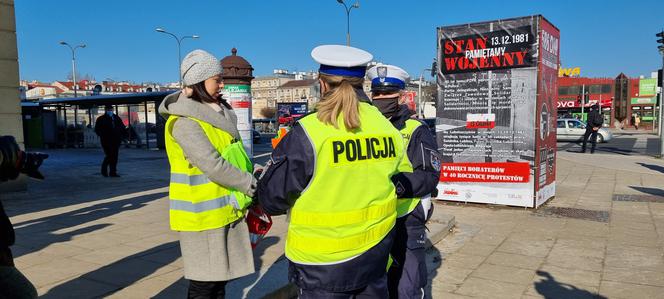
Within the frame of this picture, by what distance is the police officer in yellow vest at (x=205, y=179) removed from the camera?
Answer: 8.29 feet

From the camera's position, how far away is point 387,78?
336 cm

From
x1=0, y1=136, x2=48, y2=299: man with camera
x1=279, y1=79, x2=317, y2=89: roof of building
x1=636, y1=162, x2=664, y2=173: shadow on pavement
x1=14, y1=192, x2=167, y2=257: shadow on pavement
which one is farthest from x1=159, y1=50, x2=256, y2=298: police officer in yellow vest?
x1=279, y1=79, x2=317, y2=89: roof of building

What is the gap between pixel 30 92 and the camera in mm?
90188

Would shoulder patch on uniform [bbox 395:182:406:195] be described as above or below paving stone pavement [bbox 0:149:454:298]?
above

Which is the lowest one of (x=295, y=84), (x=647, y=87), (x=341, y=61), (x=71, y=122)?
(x=71, y=122)

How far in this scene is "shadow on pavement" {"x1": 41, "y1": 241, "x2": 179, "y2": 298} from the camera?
3.90m

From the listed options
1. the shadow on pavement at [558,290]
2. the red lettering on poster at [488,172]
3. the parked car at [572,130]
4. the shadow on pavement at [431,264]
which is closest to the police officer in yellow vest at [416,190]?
the shadow on pavement at [431,264]

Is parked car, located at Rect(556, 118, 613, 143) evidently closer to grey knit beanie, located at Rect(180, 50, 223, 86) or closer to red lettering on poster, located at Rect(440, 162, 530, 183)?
red lettering on poster, located at Rect(440, 162, 530, 183)

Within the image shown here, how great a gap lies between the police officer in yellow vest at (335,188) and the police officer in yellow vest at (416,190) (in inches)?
28.2

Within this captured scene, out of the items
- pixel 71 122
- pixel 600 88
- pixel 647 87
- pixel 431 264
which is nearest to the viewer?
pixel 431 264

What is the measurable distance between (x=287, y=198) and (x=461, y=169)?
21.2ft

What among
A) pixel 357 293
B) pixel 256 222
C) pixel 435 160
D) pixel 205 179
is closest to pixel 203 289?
pixel 256 222

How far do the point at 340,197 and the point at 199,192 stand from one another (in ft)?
3.18

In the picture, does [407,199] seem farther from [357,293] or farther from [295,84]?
[295,84]
